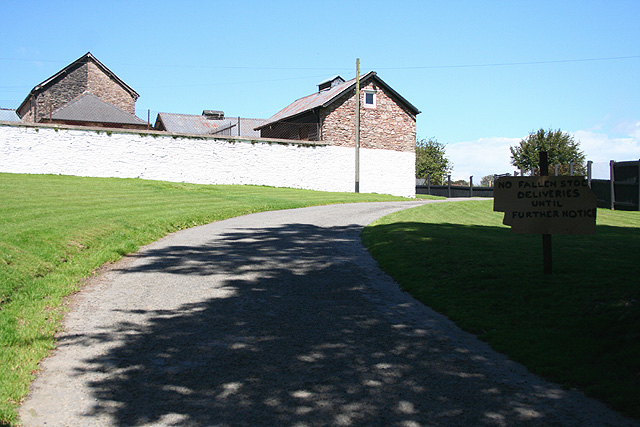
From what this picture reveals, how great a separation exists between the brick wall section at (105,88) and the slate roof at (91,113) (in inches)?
161

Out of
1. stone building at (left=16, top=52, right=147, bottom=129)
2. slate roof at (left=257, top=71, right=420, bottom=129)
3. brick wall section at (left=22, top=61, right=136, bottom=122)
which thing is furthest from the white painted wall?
brick wall section at (left=22, top=61, right=136, bottom=122)

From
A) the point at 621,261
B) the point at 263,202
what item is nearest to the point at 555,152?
the point at 263,202

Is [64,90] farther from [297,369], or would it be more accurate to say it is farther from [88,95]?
[297,369]

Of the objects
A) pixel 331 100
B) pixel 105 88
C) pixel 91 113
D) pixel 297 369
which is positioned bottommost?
pixel 297 369

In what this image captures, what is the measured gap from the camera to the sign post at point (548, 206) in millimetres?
7320

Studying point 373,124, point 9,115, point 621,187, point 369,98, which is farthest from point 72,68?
point 621,187

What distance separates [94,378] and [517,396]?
3371 millimetres

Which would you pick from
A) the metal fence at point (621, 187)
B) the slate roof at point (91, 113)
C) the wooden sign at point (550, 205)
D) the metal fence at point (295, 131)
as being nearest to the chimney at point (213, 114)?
the slate roof at point (91, 113)

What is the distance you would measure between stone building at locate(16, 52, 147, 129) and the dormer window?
2047cm

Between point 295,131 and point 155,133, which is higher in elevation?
point 295,131

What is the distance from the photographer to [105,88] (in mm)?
53062

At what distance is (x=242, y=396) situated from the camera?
162 inches

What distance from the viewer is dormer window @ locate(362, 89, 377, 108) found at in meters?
39.3

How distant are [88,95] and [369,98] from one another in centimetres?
2567
